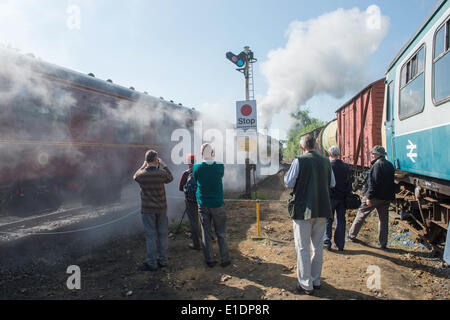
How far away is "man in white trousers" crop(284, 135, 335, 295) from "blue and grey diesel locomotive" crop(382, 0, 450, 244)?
1449 mm

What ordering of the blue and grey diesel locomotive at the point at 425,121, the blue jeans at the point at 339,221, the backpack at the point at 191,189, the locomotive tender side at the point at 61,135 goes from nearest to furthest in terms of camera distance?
the blue and grey diesel locomotive at the point at 425,121 → the blue jeans at the point at 339,221 → the backpack at the point at 191,189 → the locomotive tender side at the point at 61,135

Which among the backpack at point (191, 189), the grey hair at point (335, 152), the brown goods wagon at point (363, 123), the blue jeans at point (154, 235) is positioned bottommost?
the blue jeans at point (154, 235)

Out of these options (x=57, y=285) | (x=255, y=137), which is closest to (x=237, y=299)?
(x=57, y=285)

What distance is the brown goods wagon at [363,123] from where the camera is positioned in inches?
303

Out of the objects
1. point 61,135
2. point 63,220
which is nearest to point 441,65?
point 61,135

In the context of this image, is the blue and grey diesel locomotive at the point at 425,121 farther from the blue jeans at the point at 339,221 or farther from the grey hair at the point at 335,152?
the blue jeans at the point at 339,221

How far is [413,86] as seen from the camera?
14.4ft

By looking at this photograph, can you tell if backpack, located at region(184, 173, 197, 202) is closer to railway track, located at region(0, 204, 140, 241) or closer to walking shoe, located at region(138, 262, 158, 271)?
walking shoe, located at region(138, 262, 158, 271)

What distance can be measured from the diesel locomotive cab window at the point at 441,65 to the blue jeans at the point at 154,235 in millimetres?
3991

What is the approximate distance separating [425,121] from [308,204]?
7.12ft

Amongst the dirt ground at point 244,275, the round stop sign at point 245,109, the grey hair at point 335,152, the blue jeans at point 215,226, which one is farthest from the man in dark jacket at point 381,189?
the round stop sign at point 245,109

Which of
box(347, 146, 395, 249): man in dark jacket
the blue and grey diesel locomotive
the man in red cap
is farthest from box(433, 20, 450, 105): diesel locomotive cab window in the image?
the man in red cap

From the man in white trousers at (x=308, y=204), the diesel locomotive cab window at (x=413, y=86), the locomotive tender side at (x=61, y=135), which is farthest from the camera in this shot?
the locomotive tender side at (x=61, y=135)
